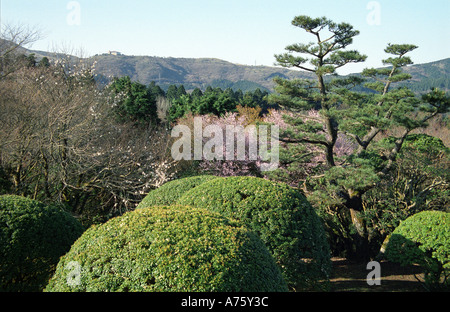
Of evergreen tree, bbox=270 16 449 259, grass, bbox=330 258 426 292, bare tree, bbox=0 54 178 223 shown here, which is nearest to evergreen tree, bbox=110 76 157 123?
bare tree, bbox=0 54 178 223

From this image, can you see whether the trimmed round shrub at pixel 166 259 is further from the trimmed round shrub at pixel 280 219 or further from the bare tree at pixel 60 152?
the bare tree at pixel 60 152

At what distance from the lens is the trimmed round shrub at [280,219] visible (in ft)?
14.8

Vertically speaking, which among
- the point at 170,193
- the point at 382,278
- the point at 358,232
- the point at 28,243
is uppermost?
the point at 170,193

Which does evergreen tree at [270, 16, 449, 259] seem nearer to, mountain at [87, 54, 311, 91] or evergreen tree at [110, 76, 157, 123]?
evergreen tree at [110, 76, 157, 123]

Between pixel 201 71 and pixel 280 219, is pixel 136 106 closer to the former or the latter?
pixel 280 219

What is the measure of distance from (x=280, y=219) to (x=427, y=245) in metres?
2.96

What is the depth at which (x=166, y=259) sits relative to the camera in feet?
8.56

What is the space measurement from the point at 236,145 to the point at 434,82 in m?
72.1

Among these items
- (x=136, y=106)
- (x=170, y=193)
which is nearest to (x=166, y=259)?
(x=170, y=193)

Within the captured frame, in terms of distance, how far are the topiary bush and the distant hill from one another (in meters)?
97.1

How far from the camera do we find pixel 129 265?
262 centimetres

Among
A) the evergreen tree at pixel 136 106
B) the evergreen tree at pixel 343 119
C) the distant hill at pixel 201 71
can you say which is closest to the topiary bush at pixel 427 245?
the evergreen tree at pixel 343 119
